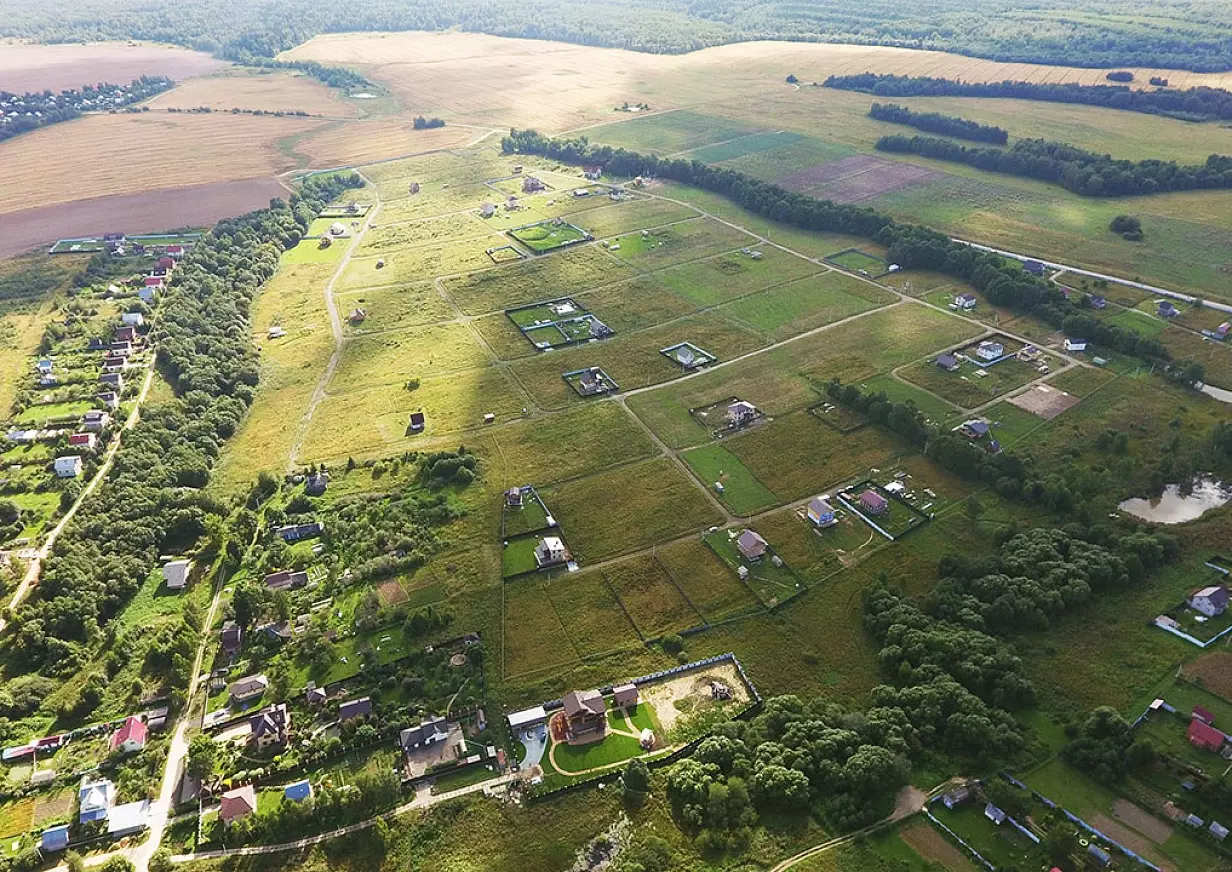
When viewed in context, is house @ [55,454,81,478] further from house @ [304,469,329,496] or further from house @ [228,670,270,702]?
house @ [228,670,270,702]

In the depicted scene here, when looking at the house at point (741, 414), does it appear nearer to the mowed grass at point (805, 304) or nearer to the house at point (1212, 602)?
the mowed grass at point (805, 304)

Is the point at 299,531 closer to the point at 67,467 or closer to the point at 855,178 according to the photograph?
the point at 67,467

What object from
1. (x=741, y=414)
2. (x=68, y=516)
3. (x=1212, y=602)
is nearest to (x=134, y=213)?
→ (x=68, y=516)

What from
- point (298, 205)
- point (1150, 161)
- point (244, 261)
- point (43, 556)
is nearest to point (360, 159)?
point (298, 205)

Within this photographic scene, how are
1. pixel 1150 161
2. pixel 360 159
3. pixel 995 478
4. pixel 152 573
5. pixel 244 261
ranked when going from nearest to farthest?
1. pixel 152 573
2. pixel 995 478
3. pixel 244 261
4. pixel 1150 161
5. pixel 360 159

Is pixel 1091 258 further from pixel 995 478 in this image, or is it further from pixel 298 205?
pixel 298 205

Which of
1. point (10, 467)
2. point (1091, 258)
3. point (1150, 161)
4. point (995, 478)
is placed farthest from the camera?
point (1150, 161)
